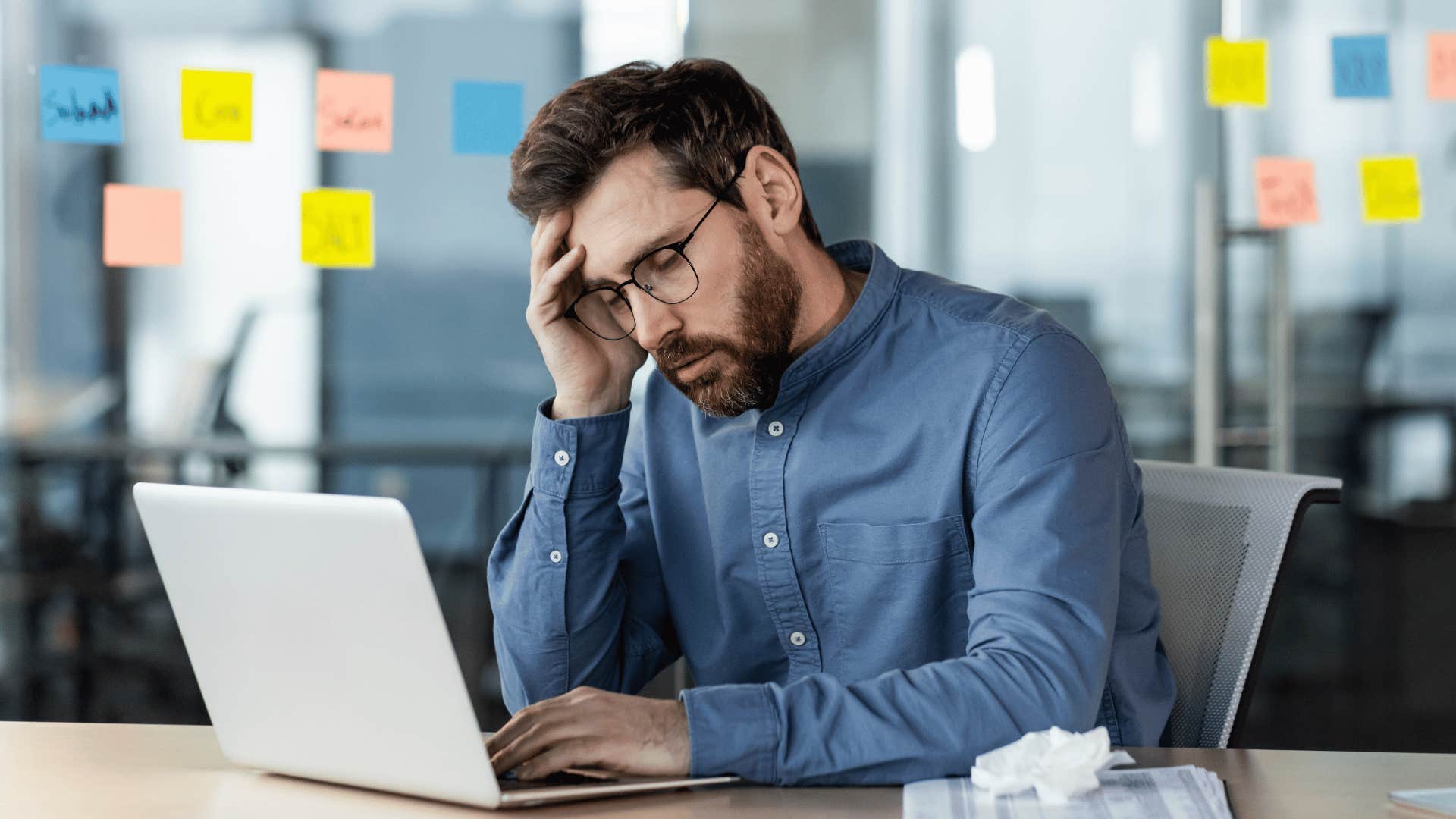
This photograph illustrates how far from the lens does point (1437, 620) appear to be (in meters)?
2.68

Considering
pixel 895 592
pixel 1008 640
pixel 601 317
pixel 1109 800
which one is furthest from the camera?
pixel 601 317

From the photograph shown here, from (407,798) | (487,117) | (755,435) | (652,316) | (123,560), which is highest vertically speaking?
(487,117)

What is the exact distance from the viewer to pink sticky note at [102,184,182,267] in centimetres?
262

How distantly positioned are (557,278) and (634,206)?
0.11 metres

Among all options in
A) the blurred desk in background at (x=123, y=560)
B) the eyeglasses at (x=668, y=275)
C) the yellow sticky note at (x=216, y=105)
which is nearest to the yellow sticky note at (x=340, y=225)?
the yellow sticky note at (x=216, y=105)

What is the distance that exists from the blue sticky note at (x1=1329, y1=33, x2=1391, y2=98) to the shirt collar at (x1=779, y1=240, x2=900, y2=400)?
5.40 ft

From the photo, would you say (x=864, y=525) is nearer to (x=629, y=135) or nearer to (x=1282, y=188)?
(x=629, y=135)

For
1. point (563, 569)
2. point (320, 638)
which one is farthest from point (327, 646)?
point (563, 569)

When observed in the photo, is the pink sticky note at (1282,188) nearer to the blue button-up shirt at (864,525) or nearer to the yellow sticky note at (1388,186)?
the yellow sticky note at (1388,186)

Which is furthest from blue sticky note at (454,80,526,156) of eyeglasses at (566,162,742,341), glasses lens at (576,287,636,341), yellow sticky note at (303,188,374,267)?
eyeglasses at (566,162,742,341)

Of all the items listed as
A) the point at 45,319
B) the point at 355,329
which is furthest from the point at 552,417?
the point at 45,319

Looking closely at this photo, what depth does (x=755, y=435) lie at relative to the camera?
133 cm

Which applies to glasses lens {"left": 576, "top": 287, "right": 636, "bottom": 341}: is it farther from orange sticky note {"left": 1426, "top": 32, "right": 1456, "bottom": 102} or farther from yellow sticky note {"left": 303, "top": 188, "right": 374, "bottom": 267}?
orange sticky note {"left": 1426, "top": 32, "right": 1456, "bottom": 102}

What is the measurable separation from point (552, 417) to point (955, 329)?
398 mm
